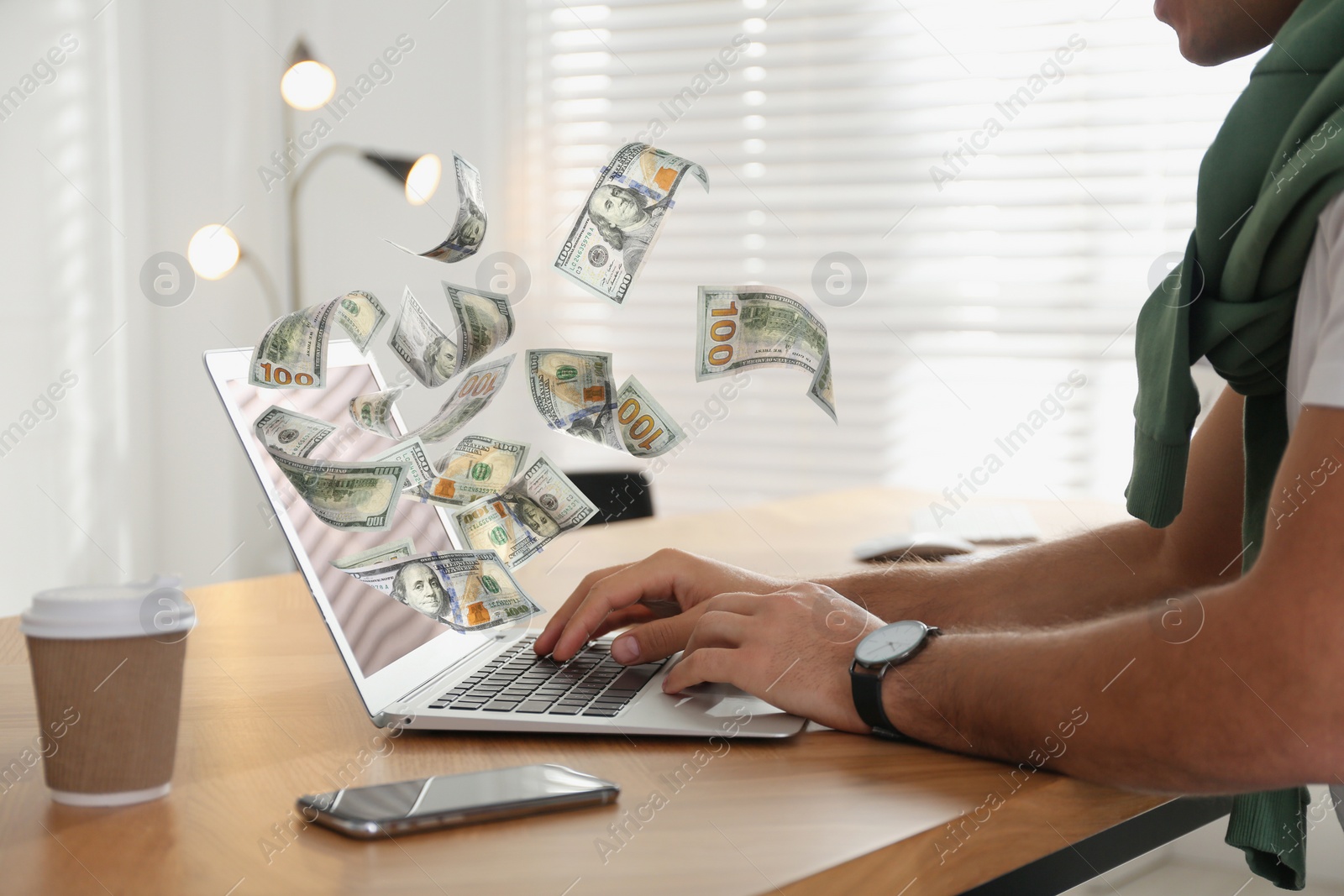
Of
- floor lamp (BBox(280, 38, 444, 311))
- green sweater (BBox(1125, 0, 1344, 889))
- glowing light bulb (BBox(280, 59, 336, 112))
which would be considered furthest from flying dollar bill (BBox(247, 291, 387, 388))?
glowing light bulb (BBox(280, 59, 336, 112))

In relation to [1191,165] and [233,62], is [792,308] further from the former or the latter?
[233,62]

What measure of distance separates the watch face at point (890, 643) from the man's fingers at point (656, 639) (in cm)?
17

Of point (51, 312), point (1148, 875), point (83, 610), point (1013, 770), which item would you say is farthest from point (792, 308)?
point (51, 312)

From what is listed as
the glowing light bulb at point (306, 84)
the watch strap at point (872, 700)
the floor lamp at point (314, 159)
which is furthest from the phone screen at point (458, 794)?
the glowing light bulb at point (306, 84)

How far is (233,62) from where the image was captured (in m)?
3.17

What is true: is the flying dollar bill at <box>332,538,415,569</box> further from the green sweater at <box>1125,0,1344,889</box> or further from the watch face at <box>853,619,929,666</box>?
the green sweater at <box>1125,0,1344,889</box>

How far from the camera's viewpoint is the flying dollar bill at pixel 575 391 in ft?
3.27

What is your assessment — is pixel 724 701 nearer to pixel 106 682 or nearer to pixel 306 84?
pixel 106 682

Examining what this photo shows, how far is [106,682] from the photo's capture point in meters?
0.67

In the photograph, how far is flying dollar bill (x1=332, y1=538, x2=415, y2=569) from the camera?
85cm

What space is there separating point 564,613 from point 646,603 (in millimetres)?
93

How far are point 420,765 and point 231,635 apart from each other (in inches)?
18.6

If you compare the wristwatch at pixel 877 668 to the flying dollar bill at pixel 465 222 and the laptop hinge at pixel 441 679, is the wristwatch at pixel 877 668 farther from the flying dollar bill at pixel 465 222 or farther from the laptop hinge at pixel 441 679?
the flying dollar bill at pixel 465 222

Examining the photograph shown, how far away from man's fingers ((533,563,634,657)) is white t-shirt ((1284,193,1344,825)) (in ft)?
1.88
